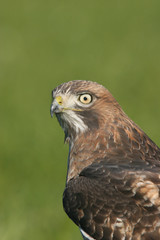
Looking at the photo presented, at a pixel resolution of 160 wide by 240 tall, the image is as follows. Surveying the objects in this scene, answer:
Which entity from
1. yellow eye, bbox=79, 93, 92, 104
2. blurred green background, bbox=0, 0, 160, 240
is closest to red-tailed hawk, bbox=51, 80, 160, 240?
yellow eye, bbox=79, 93, 92, 104

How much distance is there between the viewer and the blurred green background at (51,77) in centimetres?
1133

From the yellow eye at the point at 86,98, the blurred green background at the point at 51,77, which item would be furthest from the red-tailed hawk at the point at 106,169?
the blurred green background at the point at 51,77

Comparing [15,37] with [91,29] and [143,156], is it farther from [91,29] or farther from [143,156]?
[143,156]

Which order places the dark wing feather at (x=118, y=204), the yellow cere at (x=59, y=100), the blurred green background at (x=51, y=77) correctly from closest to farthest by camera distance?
the dark wing feather at (x=118, y=204)
the yellow cere at (x=59, y=100)
the blurred green background at (x=51, y=77)

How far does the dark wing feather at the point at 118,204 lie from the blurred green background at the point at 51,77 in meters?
A: 2.84

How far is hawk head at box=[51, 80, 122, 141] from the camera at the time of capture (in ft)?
26.5

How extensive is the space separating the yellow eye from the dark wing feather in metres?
1.03

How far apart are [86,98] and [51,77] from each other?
12096mm

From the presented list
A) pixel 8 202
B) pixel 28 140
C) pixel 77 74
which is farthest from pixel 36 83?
pixel 8 202

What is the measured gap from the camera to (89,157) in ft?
26.1

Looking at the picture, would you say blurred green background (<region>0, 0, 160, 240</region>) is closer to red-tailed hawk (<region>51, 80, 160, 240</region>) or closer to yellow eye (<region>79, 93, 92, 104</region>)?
red-tailed hawk (<region>51, 80, 160, 240</region>)

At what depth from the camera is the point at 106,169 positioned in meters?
7.45

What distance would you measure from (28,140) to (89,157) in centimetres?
644

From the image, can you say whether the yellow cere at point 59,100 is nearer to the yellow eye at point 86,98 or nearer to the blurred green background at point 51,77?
the yellow eye at point 86,98
